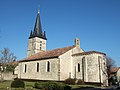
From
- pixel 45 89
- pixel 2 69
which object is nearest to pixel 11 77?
pixel 2 69

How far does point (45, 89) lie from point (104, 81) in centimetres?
1604

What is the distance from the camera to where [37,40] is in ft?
197

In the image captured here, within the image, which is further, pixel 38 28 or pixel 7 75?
pixel 38 28

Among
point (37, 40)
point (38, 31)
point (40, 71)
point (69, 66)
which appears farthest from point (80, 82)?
point (38, 31)

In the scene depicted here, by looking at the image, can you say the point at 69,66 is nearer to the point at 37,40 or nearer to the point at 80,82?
the point at 80,82

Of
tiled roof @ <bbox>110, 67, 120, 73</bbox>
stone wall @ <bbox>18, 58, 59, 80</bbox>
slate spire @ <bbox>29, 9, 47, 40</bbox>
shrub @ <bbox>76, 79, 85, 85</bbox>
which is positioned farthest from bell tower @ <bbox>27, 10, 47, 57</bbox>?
shrub @ <bbox>76, 79, 85, 85</bbox>

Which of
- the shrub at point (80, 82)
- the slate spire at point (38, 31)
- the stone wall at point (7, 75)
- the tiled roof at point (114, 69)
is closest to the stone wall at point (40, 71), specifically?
the stone wall at point (7, 75)

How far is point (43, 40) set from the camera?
62969mm

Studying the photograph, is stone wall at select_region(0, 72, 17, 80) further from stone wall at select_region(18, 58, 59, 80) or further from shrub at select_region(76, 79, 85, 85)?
shrub at select_region(76, 79, 85, 85)

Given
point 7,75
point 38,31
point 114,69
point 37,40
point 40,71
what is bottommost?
point 7,75

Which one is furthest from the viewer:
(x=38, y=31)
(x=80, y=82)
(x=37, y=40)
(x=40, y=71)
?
(x=38, y=31)

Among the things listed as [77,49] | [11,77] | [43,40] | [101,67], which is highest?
[43,40]

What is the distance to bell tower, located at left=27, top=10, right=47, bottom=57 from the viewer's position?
59.8 m

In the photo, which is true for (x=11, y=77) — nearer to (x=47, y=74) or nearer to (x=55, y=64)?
(x=47, y=74)
